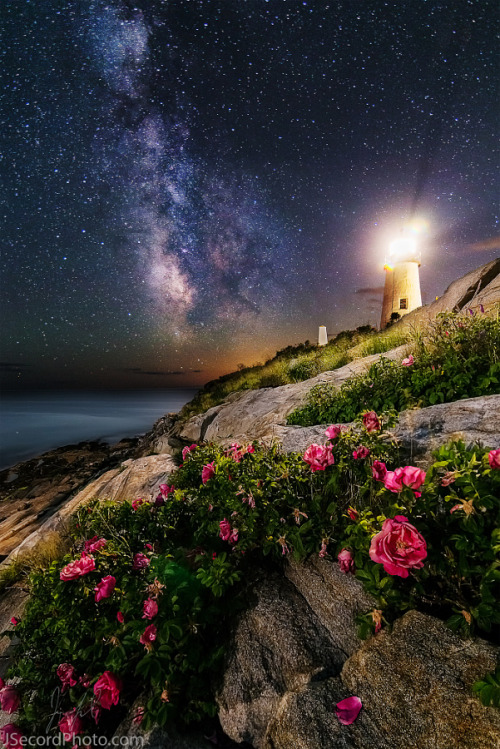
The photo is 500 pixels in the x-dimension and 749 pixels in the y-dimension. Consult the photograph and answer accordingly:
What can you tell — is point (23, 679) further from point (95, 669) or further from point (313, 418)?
point (313, 418)

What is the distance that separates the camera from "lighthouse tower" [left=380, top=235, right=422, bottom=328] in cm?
2877

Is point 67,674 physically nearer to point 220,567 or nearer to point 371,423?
point 220,567

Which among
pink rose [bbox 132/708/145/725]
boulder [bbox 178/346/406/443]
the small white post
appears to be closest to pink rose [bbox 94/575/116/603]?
pink rose [bbox 132/708/145/725]

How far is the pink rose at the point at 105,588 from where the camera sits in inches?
90.6

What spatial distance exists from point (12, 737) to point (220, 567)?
1795 millimetres

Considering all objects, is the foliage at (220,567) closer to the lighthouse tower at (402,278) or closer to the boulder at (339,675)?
the boulder at (339,675)

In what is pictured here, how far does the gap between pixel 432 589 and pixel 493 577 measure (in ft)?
1.71

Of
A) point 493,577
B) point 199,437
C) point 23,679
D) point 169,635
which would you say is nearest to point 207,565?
point 169,635

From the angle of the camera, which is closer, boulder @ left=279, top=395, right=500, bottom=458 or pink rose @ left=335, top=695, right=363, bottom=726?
pink rose @ left=335, top=695, right=363, bottom=726

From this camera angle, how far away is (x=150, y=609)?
2100 millimetres

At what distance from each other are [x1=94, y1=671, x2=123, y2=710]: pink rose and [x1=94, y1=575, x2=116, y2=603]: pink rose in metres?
0.47

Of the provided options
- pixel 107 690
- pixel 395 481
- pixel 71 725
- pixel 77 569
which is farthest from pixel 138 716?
pixel 395 481

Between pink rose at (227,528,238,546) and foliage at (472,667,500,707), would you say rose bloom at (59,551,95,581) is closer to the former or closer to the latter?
pink rose at (227,528,238,546)

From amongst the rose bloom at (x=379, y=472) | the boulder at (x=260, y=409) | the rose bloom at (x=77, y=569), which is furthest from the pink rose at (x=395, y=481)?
the boulder at (x=260, y=409)
